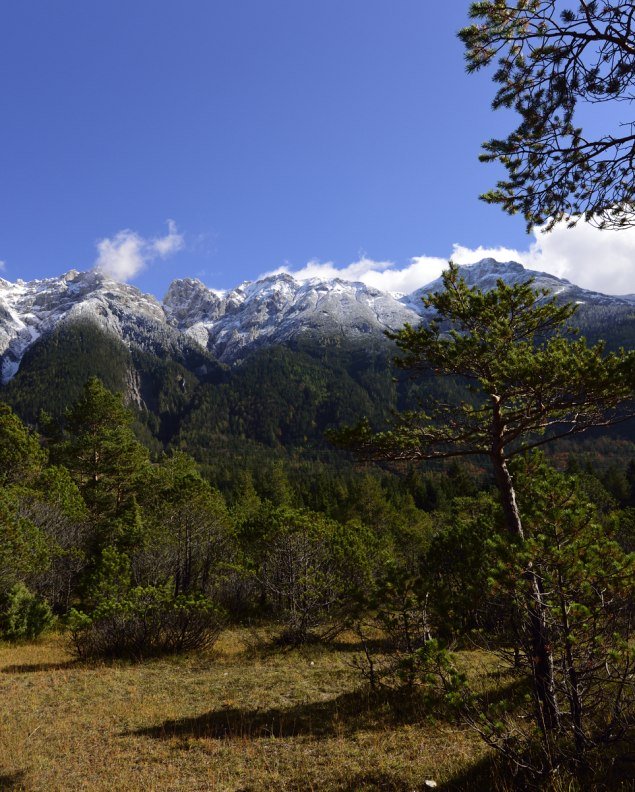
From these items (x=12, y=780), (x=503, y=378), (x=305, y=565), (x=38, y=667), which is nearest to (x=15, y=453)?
(x=38, y=667)

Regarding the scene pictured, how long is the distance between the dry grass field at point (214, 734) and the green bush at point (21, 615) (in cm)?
394

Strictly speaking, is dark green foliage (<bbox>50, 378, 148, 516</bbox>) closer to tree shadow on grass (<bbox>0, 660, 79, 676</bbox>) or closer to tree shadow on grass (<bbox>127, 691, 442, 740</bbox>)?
tree shadow on grass (<bbox>0, 660, 79, 676</bbox>)

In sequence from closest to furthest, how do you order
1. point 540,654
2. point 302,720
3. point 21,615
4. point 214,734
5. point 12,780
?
1. point 540,654
2. point 12,780
3. point 214,734
4. point 302,720
5. point 21,615

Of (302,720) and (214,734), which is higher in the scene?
(214,734)

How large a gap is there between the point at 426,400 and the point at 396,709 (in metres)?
7.00

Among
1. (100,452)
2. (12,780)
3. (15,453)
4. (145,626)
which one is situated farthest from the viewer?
(100,452)

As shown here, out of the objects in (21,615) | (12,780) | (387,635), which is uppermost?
(12,780)

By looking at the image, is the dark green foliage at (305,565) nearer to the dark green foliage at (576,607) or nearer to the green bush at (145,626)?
the green bush at (145,626)

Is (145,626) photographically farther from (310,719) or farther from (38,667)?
(310,719)

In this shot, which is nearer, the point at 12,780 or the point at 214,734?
the point at 12,780

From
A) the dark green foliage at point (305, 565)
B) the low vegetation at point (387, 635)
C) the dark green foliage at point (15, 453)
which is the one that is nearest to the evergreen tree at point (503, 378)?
the low vegetation at point (387, 635)

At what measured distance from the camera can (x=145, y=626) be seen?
590 inches

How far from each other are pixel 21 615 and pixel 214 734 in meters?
13.6

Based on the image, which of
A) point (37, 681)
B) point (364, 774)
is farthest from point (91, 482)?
point (364, 774)
